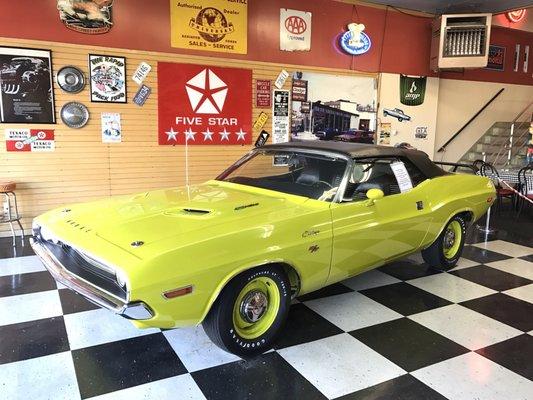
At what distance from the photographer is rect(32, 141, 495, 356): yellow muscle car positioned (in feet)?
6.96

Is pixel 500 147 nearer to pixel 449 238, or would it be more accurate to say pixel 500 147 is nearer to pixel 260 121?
pixel 260 121

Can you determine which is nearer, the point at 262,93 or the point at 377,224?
the point at 377,224

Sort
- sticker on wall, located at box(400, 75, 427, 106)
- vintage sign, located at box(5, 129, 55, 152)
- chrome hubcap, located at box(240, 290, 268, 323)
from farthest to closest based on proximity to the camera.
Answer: sticker on wall, located at box(400, 75, 427, 106) < vintage sign, located at box(5, 129, 55, 152) < chrome hubcap, located at box(240, 290, 268, 323)

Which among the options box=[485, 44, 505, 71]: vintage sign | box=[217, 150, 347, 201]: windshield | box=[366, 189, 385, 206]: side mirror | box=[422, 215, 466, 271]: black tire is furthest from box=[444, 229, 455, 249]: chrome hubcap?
box=[485, 44, 505, 71]: vintage sign

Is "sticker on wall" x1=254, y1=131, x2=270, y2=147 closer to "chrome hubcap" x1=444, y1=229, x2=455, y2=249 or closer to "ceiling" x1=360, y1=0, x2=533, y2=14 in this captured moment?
"ceiling" x1=360, y1=0, x2=533, y2=14

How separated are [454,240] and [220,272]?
284 centimetres

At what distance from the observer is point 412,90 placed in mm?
7703

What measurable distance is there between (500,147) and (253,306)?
27.7 feet

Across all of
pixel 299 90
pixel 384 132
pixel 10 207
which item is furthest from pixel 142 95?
pixel 384 132

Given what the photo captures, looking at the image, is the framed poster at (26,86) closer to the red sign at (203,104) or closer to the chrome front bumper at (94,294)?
the red sign at (203,104)

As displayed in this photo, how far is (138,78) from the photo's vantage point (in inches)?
217

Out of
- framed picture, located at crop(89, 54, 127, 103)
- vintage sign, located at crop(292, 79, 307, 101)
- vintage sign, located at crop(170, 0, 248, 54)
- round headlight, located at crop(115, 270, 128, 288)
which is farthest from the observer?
vintage sign, located at crop(292, 79, 307, 101)

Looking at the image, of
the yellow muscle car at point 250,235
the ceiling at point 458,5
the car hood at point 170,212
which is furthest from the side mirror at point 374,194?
the ceiling at point 458,5

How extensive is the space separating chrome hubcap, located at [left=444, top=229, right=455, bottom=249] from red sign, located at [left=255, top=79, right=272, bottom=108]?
11.1 feet
